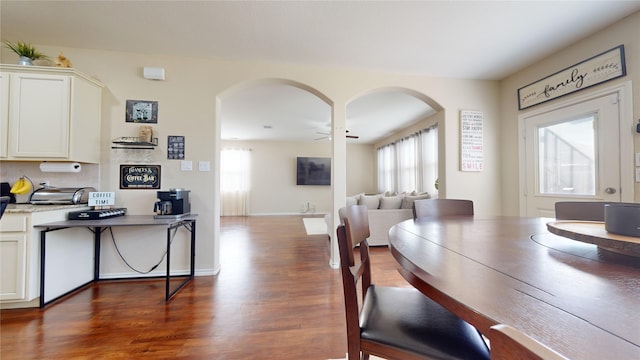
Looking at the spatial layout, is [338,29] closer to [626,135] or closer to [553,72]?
[553,72]

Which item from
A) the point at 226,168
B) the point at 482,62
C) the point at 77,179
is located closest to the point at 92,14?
the point at 77,179

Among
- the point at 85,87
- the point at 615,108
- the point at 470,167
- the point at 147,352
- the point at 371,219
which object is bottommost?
the point at 147,352

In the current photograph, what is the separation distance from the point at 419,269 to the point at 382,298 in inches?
18.2

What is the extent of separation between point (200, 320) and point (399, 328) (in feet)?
5.40

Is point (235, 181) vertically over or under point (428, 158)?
under

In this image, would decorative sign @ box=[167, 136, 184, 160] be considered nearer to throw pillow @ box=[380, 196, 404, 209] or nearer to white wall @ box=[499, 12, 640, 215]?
throw pillow @ box=[380, 196, 404, 209]

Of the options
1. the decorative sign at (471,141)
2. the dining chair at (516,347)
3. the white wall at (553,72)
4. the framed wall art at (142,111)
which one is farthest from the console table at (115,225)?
the white wall at (553,72)

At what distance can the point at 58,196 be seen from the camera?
238 centimetres

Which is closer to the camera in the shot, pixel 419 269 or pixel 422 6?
pixel 419 269

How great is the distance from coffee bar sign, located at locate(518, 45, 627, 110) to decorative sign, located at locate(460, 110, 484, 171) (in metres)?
0.50

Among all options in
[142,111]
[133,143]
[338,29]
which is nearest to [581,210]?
[338,29]

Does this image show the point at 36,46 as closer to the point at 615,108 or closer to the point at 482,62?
the point at 482,62

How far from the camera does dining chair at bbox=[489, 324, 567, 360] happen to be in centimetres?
21

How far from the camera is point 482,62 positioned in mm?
2820
